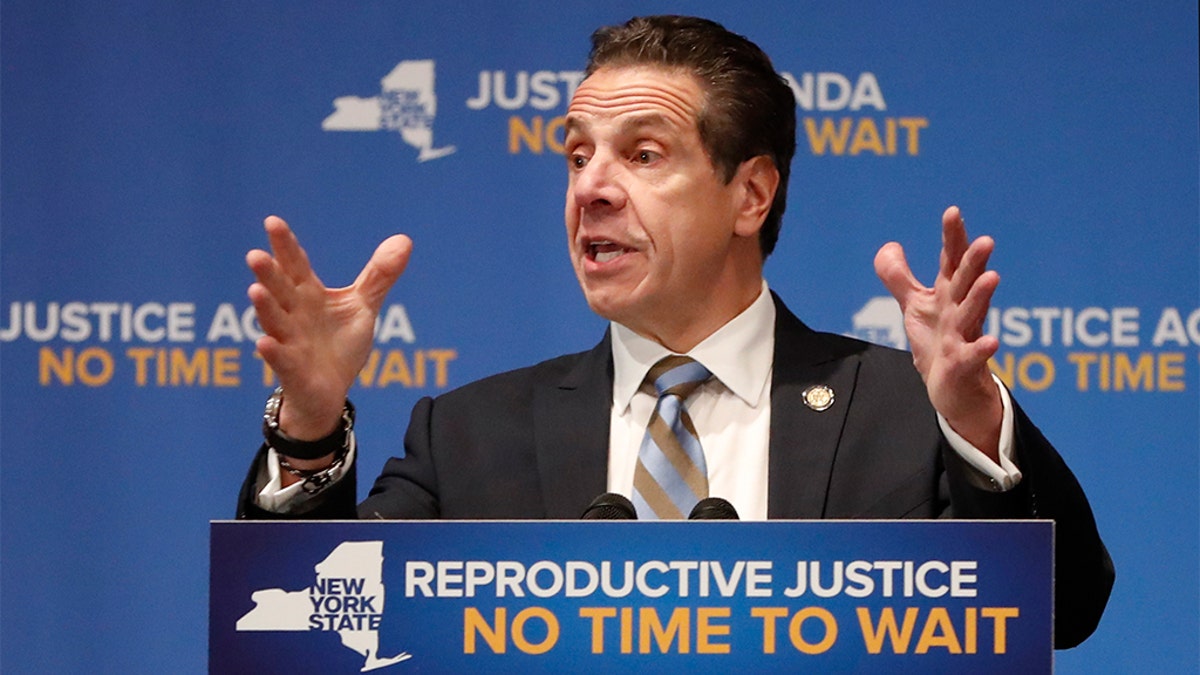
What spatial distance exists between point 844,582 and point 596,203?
0.85 meters

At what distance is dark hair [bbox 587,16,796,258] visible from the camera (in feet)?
7.01

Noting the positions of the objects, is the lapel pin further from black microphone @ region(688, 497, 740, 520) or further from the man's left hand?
black microphone @ region(688, 497, 740, 520)

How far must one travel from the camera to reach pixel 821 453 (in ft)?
6.57

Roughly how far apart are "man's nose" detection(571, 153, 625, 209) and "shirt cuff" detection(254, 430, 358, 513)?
0.52 meters

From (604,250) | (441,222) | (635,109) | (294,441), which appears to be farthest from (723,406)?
(441,222)

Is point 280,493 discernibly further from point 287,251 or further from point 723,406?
point 723,406

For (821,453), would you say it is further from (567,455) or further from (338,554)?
(338,554)

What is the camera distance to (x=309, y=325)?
1.70 meters

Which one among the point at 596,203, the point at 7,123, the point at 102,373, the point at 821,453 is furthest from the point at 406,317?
the point at 821,453

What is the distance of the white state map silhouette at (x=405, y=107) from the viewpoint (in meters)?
3.14

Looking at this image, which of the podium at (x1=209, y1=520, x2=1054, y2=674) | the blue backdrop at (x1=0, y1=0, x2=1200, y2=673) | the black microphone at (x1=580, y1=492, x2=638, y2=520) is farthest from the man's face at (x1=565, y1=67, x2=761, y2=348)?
the blue backdrop at (x1=0, y1=0, x2=1200, y2=673)

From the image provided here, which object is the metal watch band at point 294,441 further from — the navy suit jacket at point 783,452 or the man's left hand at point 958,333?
the man's left hand at point 958,333

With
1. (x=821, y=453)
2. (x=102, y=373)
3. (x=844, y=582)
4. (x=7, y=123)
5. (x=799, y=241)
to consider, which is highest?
(x=7, y=123)

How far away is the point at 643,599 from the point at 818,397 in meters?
0.79
